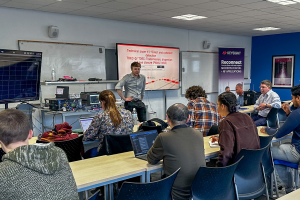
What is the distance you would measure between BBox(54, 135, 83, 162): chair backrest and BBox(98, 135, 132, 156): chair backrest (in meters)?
0.31

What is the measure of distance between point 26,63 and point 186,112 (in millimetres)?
2100

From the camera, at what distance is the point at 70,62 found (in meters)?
6.44

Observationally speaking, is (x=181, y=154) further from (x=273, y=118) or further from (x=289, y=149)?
(x=273, y=118)

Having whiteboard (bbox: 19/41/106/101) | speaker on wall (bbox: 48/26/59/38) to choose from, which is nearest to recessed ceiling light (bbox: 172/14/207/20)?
whiteboard (bbox: 19/41/106/101)

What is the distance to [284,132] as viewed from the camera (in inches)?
129

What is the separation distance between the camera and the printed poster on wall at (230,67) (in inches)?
383

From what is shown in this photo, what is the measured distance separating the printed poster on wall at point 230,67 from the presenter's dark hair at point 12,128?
28.9 ft

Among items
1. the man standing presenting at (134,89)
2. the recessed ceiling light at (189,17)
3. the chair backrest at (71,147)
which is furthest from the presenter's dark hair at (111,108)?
the recessed ceiling light at (189,17)

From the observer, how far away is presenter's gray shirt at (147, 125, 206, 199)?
7.26ft

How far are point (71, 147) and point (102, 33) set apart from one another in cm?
452

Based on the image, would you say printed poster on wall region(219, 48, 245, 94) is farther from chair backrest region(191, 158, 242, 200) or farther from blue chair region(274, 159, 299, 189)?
chair backrest region(191, 158, 242, 200)

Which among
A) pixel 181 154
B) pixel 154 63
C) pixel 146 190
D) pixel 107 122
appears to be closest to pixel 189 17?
pixel 154 63

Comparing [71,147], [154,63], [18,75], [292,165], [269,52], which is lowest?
[292,165]

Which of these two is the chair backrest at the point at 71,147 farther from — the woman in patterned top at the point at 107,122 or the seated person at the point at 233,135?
the seated person at the point at 233,135
